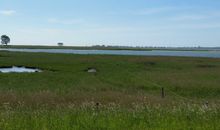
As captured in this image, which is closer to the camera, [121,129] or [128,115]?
[121,129]

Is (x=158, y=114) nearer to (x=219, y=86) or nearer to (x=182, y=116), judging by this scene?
(x=182, y=116)

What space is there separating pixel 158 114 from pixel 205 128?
1.87 metres

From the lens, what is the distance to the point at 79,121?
32.9ft

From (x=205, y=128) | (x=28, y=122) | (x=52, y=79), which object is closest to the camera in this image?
(x=205, y=128)

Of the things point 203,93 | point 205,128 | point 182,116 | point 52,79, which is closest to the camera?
point 205,128

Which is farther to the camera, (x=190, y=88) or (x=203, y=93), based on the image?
(x=190, y=88)

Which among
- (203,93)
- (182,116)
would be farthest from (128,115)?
(203,93)

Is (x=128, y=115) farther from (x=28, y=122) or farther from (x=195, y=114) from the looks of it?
(x=28, y=122)

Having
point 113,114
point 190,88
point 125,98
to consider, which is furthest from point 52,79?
point 113,114

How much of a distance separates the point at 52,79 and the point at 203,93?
15997 millimetres

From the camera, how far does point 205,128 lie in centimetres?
929

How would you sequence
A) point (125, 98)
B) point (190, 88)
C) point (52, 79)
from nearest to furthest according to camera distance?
point (125, 98) → point (190, 88) → point (52, 79)

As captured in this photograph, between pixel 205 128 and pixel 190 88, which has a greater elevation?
pixel 205 128

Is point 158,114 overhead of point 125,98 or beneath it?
overhead
